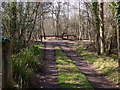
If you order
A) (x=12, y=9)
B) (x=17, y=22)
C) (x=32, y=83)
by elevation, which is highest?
(x=12, y=9)

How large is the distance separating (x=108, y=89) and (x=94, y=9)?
6.66m

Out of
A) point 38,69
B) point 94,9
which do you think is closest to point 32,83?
point 38,69

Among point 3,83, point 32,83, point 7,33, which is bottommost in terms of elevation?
point 32,83

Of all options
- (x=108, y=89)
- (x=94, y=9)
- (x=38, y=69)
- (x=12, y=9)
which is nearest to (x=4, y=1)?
(x=12, y=9)

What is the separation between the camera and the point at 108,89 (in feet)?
16.1

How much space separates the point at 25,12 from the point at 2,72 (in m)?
4.43

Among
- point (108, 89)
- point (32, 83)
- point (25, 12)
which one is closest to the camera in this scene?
point (32, 83)

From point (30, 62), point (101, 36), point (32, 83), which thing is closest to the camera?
point (32, 83)

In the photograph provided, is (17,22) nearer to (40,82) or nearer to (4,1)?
(4,1)

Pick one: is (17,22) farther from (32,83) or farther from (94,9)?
(94,9)

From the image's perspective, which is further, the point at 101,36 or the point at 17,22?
the point at 101,36

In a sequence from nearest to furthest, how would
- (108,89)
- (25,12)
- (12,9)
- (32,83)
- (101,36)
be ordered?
(32,83) → (108,89) → (12,9) → (25,12) → (101,36)

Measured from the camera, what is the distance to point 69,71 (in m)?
6.31

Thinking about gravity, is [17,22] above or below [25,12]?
below
